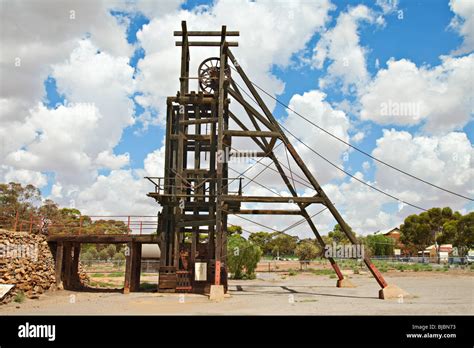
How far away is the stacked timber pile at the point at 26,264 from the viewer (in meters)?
18.0

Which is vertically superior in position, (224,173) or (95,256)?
(224,173)

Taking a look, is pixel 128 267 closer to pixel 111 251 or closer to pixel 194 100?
pixel 194 100

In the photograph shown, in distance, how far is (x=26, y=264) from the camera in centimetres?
1922

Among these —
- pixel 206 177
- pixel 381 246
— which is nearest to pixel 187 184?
pixel 206 177

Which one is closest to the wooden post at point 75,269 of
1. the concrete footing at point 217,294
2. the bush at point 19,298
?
the bush at point 19,298

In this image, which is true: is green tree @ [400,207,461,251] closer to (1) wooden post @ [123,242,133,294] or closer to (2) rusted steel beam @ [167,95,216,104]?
(2) rusted steel beam @ [167,95,216,104]

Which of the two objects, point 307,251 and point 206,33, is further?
point 307,251

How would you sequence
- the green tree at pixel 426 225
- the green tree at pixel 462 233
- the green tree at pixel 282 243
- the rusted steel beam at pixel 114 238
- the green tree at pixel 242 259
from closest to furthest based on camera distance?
the rusted steel beam at pixel 114 238 < the green tree at pixel 242 259 < the green tree at pixel 462 233 < the green tree at pixel 426 225 < the green tree at pixel 282 243

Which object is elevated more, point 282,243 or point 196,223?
point 196,223

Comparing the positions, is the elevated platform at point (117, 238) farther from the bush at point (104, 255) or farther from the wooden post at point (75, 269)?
the bush at point (104, 255)
